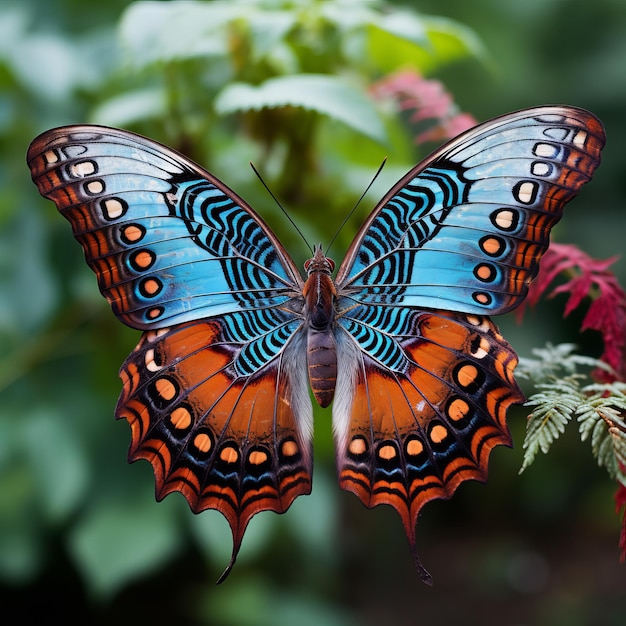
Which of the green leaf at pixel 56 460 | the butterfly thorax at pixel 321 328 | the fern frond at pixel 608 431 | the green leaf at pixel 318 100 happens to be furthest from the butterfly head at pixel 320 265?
the green leaf at pixel 56 460

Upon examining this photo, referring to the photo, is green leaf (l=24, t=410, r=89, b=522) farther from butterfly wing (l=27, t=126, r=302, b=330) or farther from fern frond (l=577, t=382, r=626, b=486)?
fern frond (l=577, t=382, r=626, b=486)

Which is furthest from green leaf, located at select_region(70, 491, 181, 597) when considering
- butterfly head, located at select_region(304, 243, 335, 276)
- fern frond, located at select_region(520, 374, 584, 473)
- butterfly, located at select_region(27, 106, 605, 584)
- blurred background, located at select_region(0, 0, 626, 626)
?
fern frond, located at select_region(520, 374, 584, 473)

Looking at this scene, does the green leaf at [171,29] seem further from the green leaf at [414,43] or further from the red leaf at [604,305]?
the red leaf at [604,305]

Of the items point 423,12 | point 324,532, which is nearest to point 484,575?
point 324,532

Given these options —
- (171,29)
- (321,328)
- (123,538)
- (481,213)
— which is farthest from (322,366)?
(123,538)

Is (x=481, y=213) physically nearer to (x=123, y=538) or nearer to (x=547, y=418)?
(x=547, y=418)

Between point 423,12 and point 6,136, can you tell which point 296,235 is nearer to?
point 6,136

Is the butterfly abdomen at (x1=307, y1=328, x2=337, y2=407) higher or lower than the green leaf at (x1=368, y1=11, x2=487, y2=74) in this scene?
lower

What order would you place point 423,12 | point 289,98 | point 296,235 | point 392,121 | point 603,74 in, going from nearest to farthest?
point 289,98 < point 296,235 < point 392,121 < point 423,12 < point 603,74
